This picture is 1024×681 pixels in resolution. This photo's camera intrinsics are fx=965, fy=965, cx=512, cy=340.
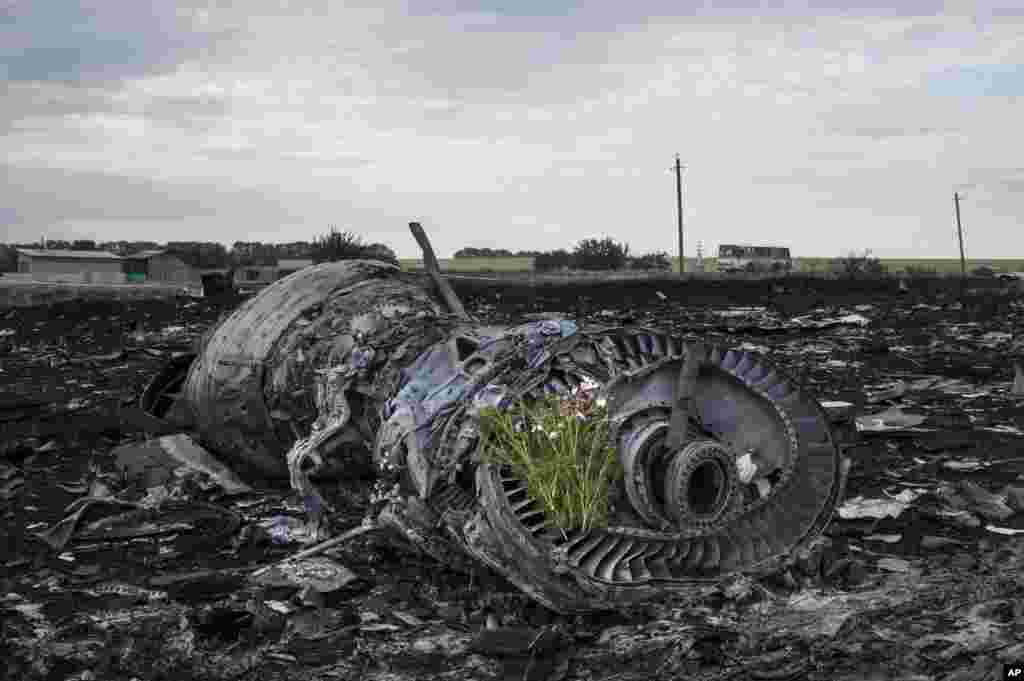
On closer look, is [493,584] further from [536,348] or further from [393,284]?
[393,284]

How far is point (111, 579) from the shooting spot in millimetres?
4930

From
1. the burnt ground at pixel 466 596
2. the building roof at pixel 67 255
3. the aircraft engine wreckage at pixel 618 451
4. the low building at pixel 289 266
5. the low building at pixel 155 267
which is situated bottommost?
the burnt ground at pixel 466 596

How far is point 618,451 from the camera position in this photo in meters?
4.17

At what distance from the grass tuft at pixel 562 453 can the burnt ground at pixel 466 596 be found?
471mm

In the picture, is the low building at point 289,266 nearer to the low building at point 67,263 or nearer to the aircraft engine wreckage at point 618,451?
the low building at point 67,263

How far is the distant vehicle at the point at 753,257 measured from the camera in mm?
50241

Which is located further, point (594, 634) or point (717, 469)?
point (717, 469)

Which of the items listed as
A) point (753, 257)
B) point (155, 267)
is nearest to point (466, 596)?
point (155, 267)

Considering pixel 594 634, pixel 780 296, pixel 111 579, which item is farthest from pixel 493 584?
pixel 780 296

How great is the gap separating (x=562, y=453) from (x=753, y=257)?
5249 centimetres

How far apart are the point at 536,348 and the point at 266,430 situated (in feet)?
8.77

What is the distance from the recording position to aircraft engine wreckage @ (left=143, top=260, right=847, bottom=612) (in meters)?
3.88

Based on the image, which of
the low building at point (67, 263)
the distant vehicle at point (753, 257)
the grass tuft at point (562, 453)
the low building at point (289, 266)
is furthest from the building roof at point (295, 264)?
the grass tuft at point (562, 453)

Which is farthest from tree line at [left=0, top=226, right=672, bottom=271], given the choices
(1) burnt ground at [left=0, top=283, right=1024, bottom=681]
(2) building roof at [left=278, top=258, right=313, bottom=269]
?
(1) burnt ground at [left=0, top=283, right=1024, bottom=681]
